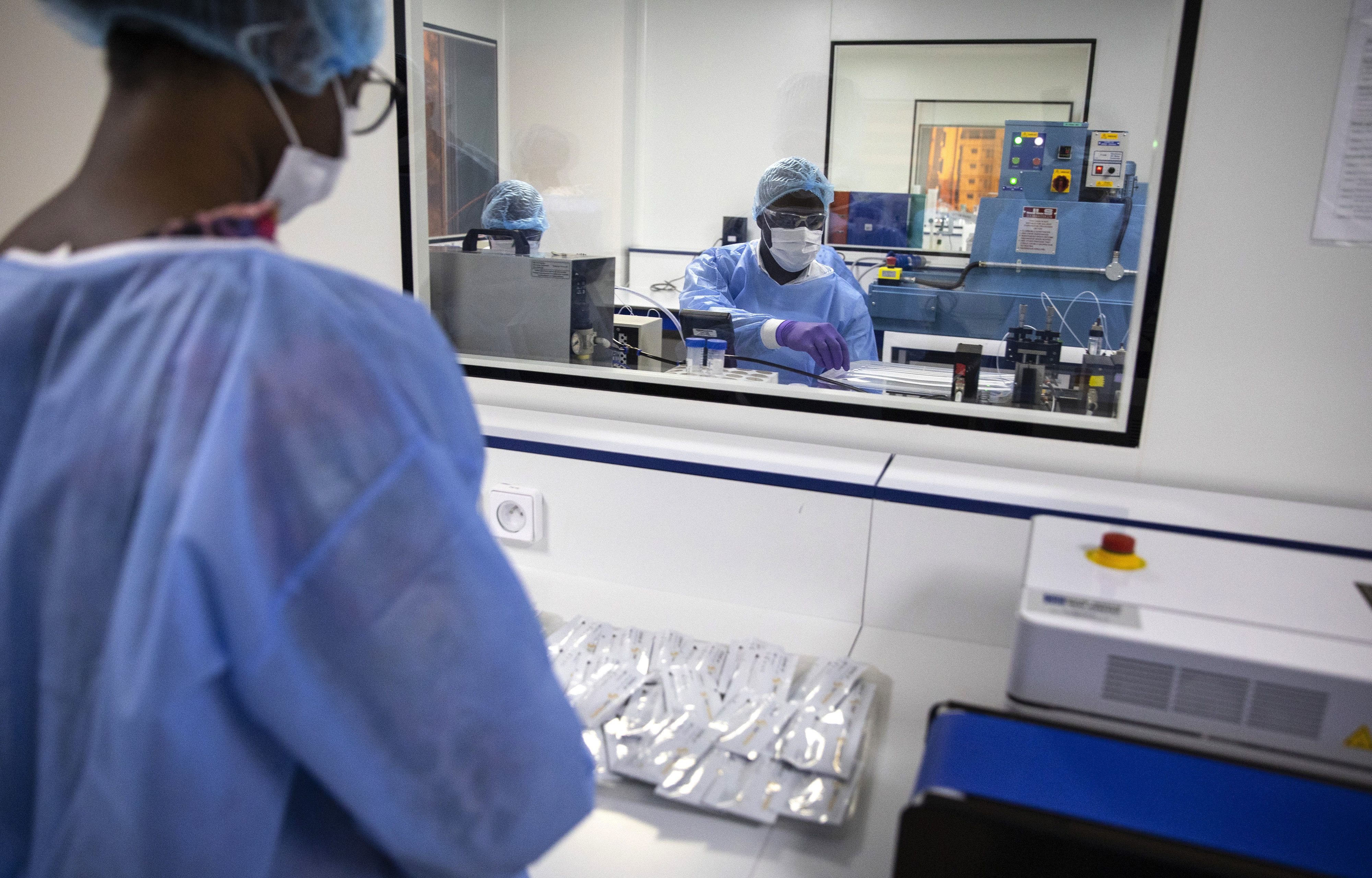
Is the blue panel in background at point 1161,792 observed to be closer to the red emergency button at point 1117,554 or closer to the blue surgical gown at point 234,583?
the red emergency button at point 1117,554

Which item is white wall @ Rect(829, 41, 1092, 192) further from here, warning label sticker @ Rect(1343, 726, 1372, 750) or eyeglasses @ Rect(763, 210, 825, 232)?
warning label sticker @ Rect(1343, 726, 1372, 750)

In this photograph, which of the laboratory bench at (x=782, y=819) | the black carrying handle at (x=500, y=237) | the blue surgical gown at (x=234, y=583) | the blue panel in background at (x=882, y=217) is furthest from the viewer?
the blue panel in background at (x=882, y=217)

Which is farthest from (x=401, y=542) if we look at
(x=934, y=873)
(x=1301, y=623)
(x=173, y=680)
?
(x=1301, y=623)

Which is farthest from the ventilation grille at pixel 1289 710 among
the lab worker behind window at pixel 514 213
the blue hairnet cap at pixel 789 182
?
the blue hairnet cap at pixel 789 182

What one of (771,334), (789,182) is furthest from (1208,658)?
(789,182)

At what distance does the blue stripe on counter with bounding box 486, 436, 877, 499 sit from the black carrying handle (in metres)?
0.46

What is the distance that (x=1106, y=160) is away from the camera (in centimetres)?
242

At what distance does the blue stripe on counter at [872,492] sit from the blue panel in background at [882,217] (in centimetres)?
272

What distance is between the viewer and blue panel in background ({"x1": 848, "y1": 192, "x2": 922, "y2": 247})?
3865mm

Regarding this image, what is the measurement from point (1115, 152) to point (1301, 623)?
195 centimetres

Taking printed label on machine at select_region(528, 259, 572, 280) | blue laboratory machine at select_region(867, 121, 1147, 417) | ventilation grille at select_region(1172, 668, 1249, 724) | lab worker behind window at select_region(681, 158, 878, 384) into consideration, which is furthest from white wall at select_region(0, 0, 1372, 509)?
lab worker behind window at select_region(681, 158, 878, 384)

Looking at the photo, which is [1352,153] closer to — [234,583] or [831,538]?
[831,538]

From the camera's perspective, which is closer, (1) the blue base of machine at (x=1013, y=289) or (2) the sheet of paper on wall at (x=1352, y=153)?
(2) the sheet of paper on wall at (x=1352, y=153)

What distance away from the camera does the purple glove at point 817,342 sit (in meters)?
2.06
